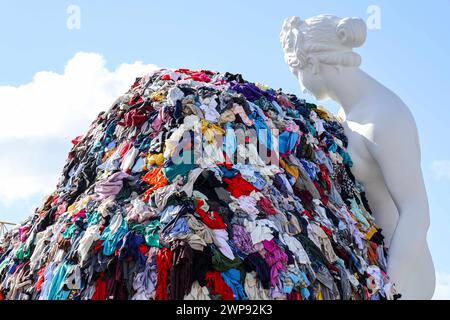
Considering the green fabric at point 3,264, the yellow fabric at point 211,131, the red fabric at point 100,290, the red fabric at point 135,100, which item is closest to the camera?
the red fabric at point 100,290

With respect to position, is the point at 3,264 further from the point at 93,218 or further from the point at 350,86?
the point at 350,86

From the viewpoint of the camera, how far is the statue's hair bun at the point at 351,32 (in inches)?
232

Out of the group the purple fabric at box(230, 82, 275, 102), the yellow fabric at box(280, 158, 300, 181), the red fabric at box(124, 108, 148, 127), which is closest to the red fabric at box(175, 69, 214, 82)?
the purple fabric at box(230, 82, 275, 102)

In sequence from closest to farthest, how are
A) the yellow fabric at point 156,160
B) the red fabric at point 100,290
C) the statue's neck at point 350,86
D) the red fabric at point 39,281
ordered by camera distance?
the red fabric at point 100,290
the red fabric at point 39,281
the yellow fabric at point 156,160
the statue's neck at point 350,86

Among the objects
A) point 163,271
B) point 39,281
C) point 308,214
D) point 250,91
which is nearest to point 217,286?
point 163,271

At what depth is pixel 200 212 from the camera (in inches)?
164

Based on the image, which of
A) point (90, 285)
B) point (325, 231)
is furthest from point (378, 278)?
point (90, 285)

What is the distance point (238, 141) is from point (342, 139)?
4.64 feet

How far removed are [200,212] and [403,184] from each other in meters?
2.04

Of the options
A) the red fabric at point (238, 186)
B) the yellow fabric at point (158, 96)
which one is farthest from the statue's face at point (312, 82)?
the red fabric at point (238, 186)

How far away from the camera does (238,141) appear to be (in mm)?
4750

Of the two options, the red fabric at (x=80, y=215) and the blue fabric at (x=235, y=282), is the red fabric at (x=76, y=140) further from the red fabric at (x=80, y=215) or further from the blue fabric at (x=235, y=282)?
the blue fabric at (x=235, y=282)

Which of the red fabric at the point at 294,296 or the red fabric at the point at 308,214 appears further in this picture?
the red fabric at the point at 308,214

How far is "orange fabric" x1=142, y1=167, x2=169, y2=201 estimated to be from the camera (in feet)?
14.2
